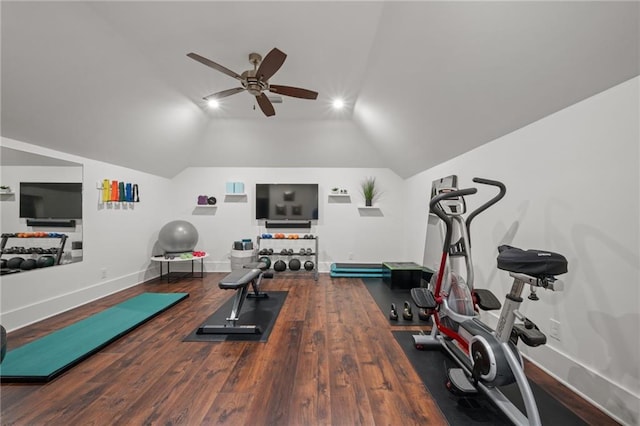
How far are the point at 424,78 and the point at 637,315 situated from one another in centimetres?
243

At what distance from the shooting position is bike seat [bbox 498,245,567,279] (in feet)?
4.15

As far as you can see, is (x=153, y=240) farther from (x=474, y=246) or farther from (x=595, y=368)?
(x=595, y=368)

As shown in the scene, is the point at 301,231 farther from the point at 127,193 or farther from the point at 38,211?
the point at 38,211

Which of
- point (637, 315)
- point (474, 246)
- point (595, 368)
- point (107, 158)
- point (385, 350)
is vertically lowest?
point (385, 350)

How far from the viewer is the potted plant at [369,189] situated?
527 centimetres

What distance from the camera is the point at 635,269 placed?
142cm

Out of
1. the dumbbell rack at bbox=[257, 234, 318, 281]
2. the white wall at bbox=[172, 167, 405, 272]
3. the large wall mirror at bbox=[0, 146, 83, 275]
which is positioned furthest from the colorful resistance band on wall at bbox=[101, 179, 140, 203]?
the dumbbell rack at bbox=[257, 234, 318, 281]

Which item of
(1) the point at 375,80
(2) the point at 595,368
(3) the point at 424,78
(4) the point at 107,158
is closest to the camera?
(2) the point at 595,368

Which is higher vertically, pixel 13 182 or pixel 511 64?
pixel 511 64

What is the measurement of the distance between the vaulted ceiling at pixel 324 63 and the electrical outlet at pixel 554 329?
1659mm

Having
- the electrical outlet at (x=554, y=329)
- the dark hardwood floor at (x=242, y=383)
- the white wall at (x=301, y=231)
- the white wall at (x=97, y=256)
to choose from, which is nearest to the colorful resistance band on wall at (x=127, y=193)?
the white wall at (x=97, y=256)

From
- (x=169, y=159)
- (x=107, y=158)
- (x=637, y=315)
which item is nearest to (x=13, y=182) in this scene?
(x=107, y=158)

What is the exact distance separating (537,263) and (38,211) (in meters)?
4.90

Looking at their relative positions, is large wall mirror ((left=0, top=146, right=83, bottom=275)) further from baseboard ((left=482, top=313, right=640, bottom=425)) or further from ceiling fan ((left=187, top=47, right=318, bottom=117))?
baseboard ((left=482, top=313, right=640, bottom=425))
